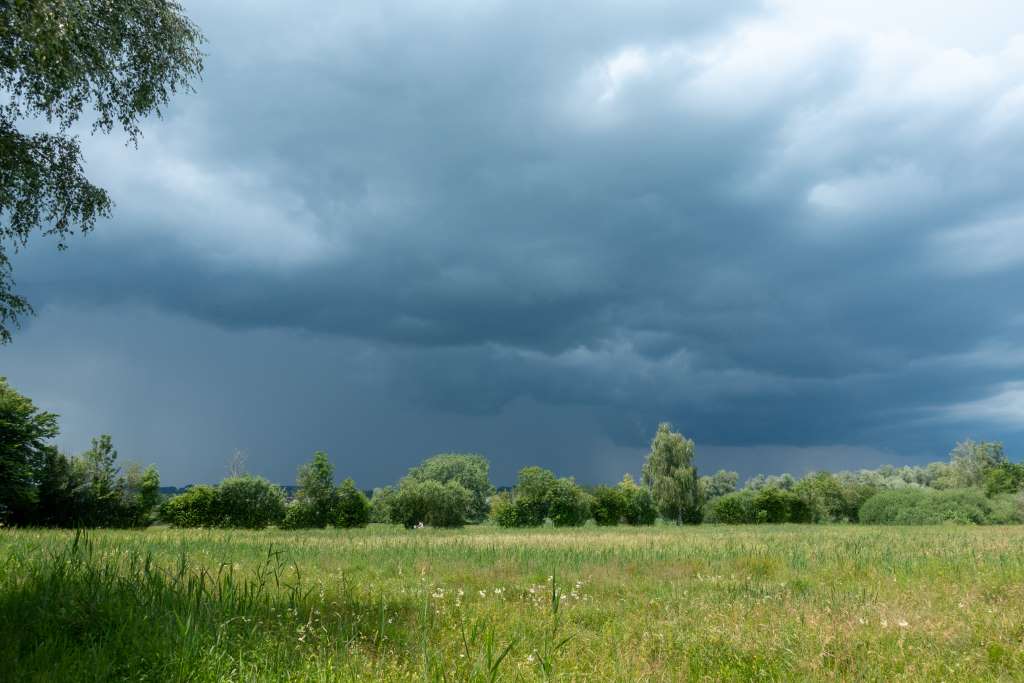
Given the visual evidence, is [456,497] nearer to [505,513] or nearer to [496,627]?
[505,513]

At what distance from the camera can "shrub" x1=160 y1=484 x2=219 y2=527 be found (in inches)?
1373

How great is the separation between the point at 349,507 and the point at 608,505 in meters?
27.1

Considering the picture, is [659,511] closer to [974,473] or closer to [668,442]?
[668,442]

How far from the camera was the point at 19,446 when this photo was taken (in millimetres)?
27547

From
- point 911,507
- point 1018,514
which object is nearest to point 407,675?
point 911,507

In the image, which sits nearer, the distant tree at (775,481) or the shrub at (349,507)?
the shrub at (349,507)

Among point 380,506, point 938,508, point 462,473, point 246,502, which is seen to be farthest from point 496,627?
point 462,473

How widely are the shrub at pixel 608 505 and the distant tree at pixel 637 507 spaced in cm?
40

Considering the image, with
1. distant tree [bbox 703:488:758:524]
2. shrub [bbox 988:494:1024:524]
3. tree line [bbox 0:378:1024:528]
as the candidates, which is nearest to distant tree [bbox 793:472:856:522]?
tree line [bbox 0:378:1024:528]

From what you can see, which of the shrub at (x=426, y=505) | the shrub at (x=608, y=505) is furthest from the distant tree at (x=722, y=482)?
the shrub at (x=426, y=505)

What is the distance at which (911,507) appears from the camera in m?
51.9

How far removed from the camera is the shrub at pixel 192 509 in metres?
34.9

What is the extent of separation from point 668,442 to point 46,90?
63.5m

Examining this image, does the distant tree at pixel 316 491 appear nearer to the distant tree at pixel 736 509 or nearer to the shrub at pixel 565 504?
the shrub at pixel 565 504
